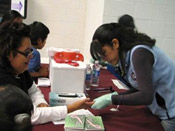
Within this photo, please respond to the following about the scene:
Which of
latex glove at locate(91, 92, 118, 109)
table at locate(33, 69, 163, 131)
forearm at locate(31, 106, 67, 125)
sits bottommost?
table at locate(33, 69, 163, 131)

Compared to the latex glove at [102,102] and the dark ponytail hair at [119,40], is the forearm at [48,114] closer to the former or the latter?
the latex glove at [102,102]

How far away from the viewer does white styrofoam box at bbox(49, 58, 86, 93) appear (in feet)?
5.38

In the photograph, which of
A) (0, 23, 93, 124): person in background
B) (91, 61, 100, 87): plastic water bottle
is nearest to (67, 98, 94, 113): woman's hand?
(0, 23, 93, 124): person in background

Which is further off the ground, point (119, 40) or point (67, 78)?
point (119, 40)

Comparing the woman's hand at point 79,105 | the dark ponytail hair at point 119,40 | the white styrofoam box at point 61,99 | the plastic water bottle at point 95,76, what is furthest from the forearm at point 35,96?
the plastic water bottle at point 95,76

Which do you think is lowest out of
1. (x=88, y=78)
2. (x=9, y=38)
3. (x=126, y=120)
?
(x=126, y=120)

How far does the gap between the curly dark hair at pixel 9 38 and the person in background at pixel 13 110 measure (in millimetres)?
652

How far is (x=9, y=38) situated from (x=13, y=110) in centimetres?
74

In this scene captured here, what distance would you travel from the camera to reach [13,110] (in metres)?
0.61

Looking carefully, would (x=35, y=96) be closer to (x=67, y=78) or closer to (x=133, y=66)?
(x=67, y=78)

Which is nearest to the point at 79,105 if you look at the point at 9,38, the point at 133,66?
the point at 133,66

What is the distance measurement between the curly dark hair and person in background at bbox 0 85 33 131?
0.65m

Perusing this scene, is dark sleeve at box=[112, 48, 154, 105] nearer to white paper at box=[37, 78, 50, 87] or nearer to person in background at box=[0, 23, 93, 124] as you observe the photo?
person in background at box=[0, 23, 93, 124]

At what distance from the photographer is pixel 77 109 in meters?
1.41
